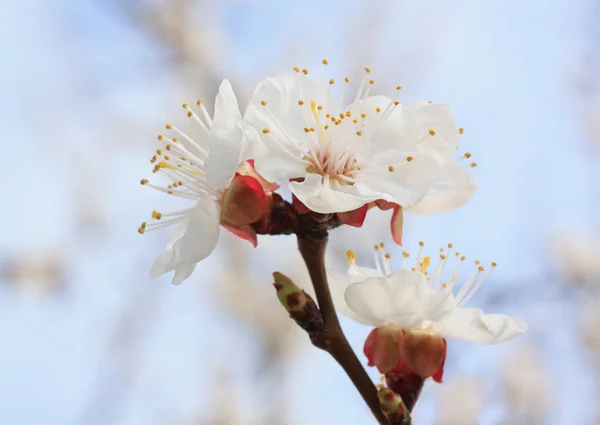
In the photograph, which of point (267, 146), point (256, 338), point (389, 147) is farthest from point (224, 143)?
point (256, 338)

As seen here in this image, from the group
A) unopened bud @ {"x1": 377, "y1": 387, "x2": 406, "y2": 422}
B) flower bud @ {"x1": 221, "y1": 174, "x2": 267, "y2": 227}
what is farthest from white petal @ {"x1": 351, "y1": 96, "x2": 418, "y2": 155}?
unopened bud @ {"x1": 377, "y1": 387, "x2": 406, "y2": 422}

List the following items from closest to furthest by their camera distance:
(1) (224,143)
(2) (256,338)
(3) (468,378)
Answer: (1) (224,143) → (3) (468,378) → (2) (256,338)

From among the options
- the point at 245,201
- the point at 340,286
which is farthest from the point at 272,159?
the point at 340,286

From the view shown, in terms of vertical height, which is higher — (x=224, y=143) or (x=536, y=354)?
(x=536, y=354)

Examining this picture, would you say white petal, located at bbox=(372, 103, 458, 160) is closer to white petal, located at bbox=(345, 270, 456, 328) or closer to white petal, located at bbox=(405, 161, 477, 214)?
white petal, located at bbox=(405, 161, 477, 214)

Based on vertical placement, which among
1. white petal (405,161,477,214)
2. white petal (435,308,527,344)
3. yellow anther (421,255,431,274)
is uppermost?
white petal (405,161,477,214)

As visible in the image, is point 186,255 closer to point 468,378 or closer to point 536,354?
point 468,378
